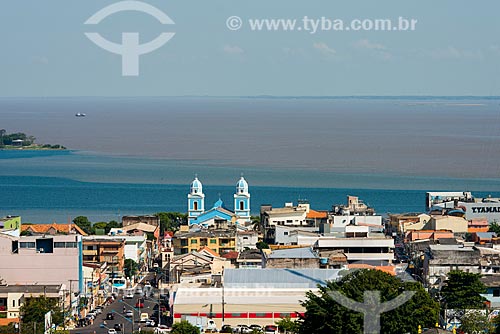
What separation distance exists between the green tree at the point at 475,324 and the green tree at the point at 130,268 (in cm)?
671

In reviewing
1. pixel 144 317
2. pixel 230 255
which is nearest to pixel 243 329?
pixel 144 317

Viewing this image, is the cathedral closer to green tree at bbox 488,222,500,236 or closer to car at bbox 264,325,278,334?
green tree at bbox 488,222,500,236

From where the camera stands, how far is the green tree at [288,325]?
38.9ft

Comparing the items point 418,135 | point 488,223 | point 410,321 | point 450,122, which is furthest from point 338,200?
point 450,122

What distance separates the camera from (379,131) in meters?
66.2

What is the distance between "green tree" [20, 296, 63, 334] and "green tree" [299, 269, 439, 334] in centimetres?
268

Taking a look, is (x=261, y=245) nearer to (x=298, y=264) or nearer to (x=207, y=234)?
(x=207, y=234)

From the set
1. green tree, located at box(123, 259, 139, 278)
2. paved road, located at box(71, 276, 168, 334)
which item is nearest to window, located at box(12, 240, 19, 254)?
paved road, located at box(71, 276, 168, 334)

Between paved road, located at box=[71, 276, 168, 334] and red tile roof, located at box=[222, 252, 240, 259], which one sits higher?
red tile roof, located at box=[222, 252, 240, 259]

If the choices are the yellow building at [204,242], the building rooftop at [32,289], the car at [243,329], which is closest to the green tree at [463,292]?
the car at [243,329]

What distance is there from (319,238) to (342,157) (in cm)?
2975

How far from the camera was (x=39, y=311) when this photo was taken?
12656mm

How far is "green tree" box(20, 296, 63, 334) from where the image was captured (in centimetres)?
1250

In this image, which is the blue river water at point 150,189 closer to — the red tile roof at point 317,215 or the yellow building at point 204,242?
the red tile roof at point 317,215
